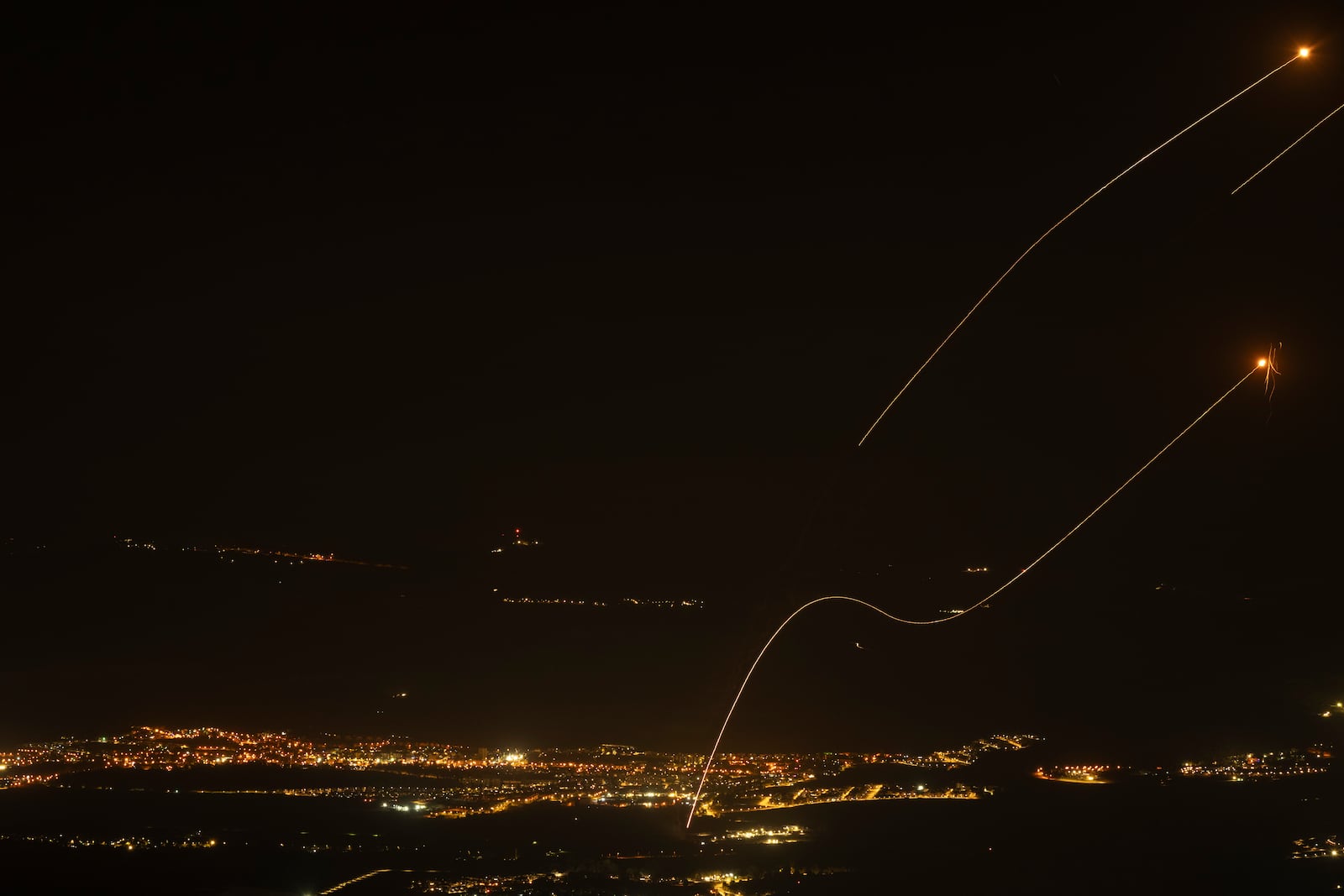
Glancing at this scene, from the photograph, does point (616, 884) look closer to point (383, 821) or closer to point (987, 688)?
point (383, 821)

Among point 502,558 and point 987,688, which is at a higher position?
point 502,558

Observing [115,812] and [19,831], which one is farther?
[115,812]

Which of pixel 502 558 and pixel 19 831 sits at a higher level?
pixel 502 558

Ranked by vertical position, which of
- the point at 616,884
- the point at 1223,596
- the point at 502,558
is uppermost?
the point at 502,558

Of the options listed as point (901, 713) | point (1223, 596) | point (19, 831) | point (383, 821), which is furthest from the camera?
point (1223, 596)

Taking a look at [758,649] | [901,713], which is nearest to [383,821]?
[901,713]

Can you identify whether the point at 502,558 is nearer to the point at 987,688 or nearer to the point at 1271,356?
the point at 987,688

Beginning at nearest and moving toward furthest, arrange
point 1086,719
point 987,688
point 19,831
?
1. point 19,831
2. point 1086,719
3. point 987,688

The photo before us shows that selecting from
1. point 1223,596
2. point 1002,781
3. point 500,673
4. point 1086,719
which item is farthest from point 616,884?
point 1223,596

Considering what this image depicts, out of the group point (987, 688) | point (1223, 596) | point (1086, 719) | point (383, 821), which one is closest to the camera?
point (383, 821)
